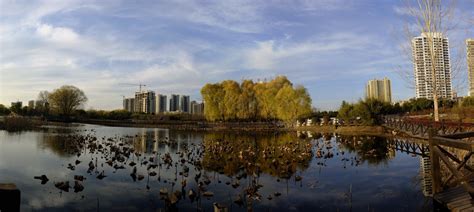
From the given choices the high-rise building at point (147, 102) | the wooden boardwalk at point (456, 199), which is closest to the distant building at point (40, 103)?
the high-rise building at point (147, 102)

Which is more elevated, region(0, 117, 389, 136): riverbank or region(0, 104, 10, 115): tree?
region(0, 104, 10, 115): tree

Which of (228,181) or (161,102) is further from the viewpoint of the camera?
(161,102)

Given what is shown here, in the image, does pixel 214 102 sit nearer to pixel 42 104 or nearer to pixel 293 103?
pixel 293 103

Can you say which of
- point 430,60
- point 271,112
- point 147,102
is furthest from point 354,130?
point 147,102

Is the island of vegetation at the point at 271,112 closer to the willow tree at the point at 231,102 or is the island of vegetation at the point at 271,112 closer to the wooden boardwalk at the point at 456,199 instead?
the willow tree at the point at 231,102

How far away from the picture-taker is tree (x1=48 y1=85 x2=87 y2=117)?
3969 inches

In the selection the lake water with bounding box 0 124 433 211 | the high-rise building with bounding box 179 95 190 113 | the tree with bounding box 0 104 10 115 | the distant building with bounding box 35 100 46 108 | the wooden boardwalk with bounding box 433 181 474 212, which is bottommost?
the lake water with bounding box 0 124 433 211

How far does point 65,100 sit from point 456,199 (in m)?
109

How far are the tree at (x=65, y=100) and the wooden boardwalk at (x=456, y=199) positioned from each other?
106 metres

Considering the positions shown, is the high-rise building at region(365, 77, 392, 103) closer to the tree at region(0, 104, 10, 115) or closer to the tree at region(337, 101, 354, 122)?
the tree at region(337, 101, 354, 122)

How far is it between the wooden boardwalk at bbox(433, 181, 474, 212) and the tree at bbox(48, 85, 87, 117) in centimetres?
10593

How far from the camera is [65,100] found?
101625 mm

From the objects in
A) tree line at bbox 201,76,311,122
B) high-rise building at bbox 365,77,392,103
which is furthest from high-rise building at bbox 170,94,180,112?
tree line at bbox 201,76,311,122

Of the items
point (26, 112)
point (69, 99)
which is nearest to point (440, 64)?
point (69, 99)
